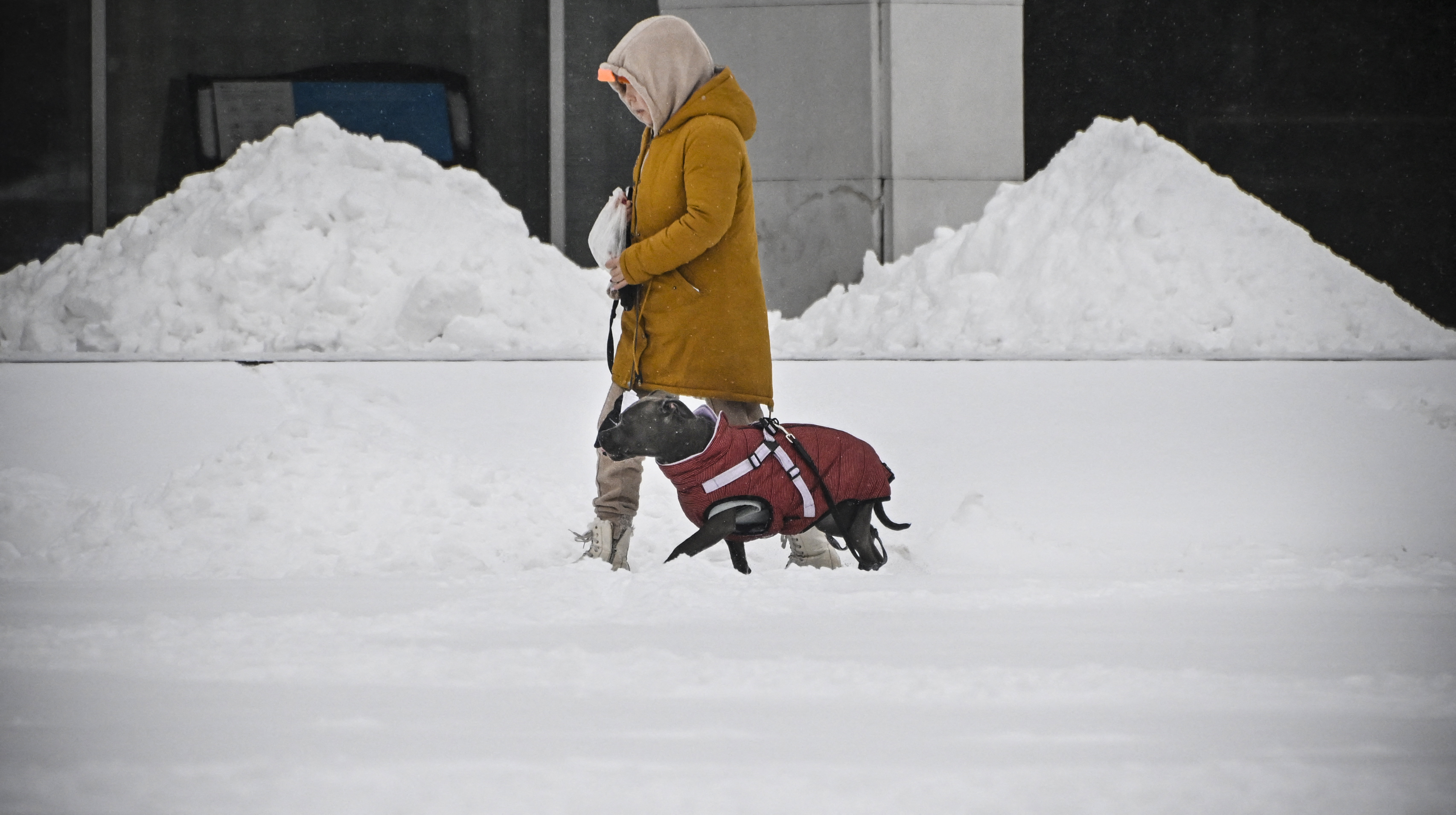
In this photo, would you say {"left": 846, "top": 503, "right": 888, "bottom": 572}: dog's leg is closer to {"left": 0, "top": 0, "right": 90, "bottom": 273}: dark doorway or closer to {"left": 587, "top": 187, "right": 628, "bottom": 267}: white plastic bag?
{"left": 587, "top": 187, "right": 628, "bottom": 267}: white plastic bag

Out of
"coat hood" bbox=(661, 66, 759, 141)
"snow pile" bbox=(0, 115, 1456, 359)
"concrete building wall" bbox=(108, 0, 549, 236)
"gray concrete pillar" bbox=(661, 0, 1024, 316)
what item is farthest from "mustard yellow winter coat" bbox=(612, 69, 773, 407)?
"concrete building wall" bbox=(108, 0, 549, 236)

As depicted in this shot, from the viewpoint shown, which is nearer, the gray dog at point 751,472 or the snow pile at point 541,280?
the gray dog at point 751,472

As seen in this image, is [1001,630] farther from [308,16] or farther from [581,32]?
[308,16]

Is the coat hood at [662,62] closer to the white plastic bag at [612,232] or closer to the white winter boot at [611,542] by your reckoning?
the white plastic bag at [612,232]

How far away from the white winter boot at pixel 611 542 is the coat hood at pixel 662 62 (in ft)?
3.87

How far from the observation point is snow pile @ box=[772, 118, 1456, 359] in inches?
308

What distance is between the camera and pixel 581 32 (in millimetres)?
11195

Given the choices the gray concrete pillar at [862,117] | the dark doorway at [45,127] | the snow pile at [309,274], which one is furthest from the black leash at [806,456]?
the dark doorway at [45,127]

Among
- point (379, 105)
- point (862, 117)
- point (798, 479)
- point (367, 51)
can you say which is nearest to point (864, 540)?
point (798, 479)

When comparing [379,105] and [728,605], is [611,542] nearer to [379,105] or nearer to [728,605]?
[728,605]

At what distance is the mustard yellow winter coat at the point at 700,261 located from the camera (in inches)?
153

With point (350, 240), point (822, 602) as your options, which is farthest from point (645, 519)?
point (350, 240)

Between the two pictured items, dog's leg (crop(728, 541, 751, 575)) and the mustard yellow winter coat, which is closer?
the mustard yellow winter coat

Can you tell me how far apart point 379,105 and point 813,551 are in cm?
821
